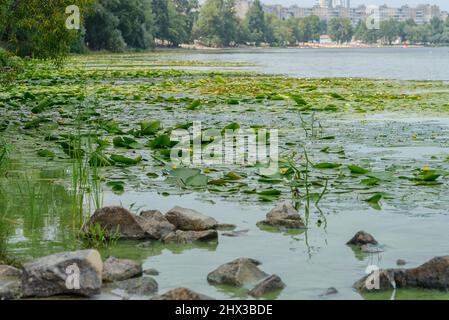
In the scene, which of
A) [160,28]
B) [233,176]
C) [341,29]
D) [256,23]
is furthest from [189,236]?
[341,29]

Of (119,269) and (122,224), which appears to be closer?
(119,269)

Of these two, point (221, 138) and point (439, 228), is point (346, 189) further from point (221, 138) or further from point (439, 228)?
point (221, 138)

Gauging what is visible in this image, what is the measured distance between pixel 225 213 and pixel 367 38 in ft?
551

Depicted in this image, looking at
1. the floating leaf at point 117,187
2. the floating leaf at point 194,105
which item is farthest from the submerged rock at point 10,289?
the floating leaf at point 194,105

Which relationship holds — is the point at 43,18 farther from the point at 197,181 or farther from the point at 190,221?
the point at 190,221

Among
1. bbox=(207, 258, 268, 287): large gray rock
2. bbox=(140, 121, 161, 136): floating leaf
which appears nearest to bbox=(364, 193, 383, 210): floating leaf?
bbox=(207, 258, 268, 287): large gray rock

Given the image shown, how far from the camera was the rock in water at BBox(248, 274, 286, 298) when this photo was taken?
3690 mm

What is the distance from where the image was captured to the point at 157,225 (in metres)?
4.86

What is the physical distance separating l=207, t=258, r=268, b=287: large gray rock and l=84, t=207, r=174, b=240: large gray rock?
3.08 feet

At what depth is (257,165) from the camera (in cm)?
710

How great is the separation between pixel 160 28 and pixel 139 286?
89271 millimetres

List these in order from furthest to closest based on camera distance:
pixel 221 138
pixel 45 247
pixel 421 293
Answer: pixel 221 138
pixel 45 247
pixel 421 293

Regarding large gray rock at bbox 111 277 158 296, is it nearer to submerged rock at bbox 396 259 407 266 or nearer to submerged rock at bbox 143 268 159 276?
submerged rock at bbox 143 268 159 276

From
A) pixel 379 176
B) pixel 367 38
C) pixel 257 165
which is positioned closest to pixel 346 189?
pixel 379 176
